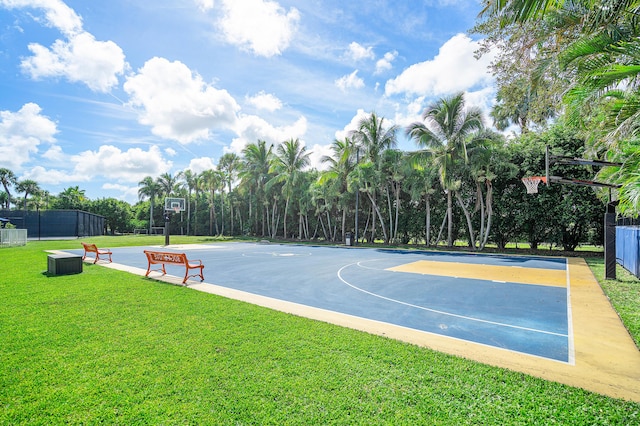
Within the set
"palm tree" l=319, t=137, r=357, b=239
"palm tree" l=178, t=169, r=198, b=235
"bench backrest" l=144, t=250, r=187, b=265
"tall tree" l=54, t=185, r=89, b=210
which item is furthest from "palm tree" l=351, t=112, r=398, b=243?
"tall tree" l=54, t=185, r=89, b=210

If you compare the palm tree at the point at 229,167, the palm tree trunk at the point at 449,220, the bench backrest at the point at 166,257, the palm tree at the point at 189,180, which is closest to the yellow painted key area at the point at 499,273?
the bench backrest at the point at 166,257

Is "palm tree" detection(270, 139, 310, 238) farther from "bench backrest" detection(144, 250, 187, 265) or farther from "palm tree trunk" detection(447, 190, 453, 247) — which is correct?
"bench backrest" detection(144, 250, 187, 265)

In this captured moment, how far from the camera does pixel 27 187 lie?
62.0 metres

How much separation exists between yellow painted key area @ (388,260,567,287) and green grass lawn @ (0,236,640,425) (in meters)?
4.77

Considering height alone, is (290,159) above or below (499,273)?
above

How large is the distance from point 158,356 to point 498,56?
12.1m

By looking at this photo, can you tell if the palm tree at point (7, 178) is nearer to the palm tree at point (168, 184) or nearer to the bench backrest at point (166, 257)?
the palm tree at point (168, 184)

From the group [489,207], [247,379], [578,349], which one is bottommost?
[578,349]

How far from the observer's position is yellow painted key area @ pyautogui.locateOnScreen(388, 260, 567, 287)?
33.5 ft

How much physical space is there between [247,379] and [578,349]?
15.3 feet

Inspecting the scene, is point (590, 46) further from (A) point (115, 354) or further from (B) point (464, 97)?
(B) point (464, 97)

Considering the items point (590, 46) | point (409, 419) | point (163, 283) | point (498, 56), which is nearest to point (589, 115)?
point (498, 56)

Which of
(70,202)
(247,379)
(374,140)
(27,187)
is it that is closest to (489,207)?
(374,140)

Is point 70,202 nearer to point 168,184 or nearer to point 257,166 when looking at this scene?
point 168,184
